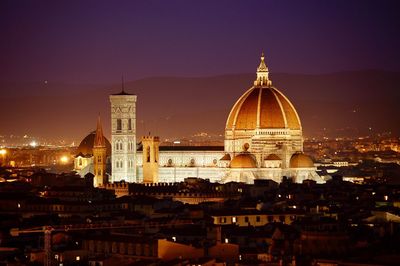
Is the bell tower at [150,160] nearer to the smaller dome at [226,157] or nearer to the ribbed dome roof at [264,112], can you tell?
the smaller dome at [226,157]

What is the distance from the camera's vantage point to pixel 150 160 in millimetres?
127312

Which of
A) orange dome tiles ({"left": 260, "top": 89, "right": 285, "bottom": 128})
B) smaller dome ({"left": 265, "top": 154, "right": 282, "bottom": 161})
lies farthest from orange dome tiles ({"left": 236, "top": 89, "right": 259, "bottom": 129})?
smaller dome ({"left": 265, "top": 154, "right": 282, "bottom": 161})

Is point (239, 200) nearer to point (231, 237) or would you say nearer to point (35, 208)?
point (35, 208)

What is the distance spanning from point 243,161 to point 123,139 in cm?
1305

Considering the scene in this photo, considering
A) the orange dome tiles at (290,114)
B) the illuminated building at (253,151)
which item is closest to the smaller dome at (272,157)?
the illuminated building at (253,151)

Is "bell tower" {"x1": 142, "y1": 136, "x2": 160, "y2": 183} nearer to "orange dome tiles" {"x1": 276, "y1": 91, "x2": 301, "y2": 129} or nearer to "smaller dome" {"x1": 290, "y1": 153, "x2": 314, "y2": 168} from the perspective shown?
"orange dome tiles" {"x1": 276, "y1": 91, "x2": 301, "y2": 129}

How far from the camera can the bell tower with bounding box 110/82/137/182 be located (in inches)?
5010

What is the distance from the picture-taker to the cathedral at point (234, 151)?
394 feet

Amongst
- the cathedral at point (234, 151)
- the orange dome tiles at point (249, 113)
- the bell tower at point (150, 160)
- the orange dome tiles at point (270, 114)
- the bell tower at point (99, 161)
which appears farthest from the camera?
the bell tower at point (150, 160)

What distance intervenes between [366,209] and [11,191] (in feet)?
90.3

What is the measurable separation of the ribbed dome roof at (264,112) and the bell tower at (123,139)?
785cm

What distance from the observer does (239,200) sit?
301ft

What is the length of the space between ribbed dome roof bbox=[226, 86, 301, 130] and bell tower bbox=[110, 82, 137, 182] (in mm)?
7854

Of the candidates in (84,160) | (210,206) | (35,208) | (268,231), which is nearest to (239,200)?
(210,206)
